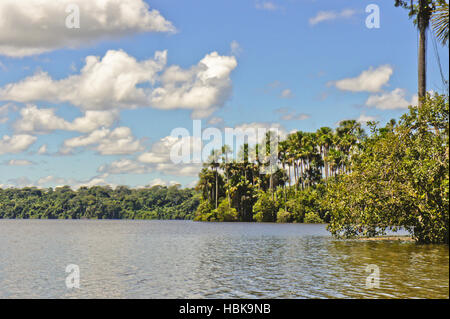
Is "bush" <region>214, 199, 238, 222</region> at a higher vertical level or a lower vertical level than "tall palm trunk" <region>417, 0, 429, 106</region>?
lower

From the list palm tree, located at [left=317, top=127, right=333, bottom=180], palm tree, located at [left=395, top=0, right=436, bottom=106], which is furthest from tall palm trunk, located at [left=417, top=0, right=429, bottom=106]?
palm tree, located at [left=317, top=127, right=333, bottom=180]

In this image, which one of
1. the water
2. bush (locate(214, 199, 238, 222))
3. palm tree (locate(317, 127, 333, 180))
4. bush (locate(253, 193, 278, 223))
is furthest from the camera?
bush (locate(214, 199, 238, 222))

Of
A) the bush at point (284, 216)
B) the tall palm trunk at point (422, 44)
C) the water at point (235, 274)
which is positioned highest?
the tall palm trunk at point (422, 44)

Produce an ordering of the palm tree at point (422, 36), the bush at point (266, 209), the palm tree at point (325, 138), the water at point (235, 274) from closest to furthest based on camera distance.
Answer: the water at point (235, 274) → the palm tree at point (422, 36) → the palm tree at point (325, 138) → the bush at point (266, 209)

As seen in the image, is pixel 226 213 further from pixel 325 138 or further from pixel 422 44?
pixel 422 44

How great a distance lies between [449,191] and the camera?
768 inches

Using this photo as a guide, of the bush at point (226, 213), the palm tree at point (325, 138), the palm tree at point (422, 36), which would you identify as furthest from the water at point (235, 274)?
the bush at point (226, 213)

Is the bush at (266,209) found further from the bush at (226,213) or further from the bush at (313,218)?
the bush at (313,218)

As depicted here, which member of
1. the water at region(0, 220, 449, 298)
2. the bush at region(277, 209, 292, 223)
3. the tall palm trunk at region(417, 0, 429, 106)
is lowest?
the water at region(0, 220, 449, 298)

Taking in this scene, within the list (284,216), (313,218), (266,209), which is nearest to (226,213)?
(266,209)

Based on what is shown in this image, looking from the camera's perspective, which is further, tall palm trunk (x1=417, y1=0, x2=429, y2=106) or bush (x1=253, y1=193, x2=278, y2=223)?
bush (x1=253, y1=193, x2=278, y2=223)

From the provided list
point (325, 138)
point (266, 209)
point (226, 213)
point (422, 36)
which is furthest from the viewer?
point (226, 213)

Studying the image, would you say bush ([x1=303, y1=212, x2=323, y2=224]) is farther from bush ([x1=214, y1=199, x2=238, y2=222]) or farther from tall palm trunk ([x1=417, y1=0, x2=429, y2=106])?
tall palm trunk ([x1=417, y1=0, x2=429, y2=106])
